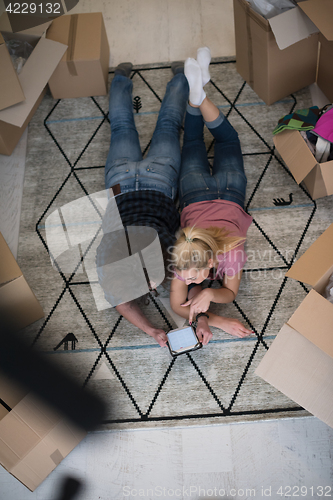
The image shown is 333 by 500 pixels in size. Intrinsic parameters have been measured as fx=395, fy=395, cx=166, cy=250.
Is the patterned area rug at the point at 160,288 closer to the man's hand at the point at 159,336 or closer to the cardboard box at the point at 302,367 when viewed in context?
the man's hand at the point at 159,336

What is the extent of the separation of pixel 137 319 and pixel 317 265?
0.66 metres

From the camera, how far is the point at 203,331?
1410 millimetres

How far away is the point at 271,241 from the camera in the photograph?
165 centimetres

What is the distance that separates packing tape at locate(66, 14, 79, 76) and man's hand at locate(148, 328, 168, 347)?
1.26 metres

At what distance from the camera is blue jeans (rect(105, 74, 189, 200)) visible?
5.11 feet

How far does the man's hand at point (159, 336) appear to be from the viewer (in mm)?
1432

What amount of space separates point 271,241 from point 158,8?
1513mm

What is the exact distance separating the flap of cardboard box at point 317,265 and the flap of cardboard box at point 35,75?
1.23 m

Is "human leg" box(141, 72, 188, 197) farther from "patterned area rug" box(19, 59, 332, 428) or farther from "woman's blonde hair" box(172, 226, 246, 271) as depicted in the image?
"woman's blonde hair" box(172, 226, 246, 271)

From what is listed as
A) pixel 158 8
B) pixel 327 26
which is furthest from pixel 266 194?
pixel 158 8

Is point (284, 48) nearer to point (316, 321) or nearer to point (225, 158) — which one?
point (225, 158)

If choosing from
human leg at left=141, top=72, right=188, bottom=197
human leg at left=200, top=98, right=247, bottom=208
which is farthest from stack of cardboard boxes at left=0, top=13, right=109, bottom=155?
human leg at left=200, top=98, right=247, bottom=208

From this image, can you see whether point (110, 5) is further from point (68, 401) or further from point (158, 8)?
point (68, 401)

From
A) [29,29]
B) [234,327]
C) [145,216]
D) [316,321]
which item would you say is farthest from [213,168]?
[29,29]
